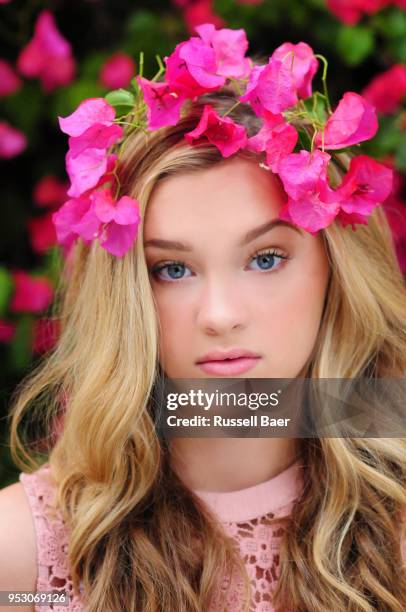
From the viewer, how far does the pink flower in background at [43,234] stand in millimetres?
2244

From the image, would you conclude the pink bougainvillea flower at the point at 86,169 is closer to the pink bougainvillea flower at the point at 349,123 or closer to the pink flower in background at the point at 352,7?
the pink bougainvillea flower at the point at 349,123

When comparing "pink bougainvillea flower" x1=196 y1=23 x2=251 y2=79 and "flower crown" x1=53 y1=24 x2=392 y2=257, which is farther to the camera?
"pink bougainvillea flower" x1=196 y1=23 x2=251 y2=79

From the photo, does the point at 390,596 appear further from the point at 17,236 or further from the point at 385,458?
the point at 17,236

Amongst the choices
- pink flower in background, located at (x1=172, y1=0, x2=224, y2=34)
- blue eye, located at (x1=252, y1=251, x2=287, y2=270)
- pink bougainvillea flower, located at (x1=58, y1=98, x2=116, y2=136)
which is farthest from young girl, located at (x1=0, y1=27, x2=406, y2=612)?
pink flower in background, located at (x1=172, y1=0, x2=224, y2=34)

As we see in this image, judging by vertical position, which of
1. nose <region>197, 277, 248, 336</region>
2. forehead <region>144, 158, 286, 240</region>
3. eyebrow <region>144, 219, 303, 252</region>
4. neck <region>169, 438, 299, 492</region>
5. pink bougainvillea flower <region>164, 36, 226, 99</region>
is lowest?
neck <region>169, 438, 299, 492</region>

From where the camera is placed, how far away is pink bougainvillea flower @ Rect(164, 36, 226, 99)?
4.36 feet

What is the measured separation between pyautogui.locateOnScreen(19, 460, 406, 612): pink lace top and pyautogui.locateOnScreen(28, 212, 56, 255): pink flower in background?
0.82 metres

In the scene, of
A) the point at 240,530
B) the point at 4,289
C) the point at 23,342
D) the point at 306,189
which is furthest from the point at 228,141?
the point at 23,342

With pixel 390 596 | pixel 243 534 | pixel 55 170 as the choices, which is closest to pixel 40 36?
pixel 55 170

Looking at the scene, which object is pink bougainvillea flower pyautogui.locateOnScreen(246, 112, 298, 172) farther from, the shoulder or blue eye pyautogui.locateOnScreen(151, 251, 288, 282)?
the shoulder

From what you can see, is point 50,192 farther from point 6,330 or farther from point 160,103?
point 160,103

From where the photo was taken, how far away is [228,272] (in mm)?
1355

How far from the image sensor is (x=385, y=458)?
5.00 feet

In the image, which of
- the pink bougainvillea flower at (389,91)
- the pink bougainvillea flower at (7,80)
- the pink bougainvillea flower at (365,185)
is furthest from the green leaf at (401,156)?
the pink bougainvillea flower at (7,80)
